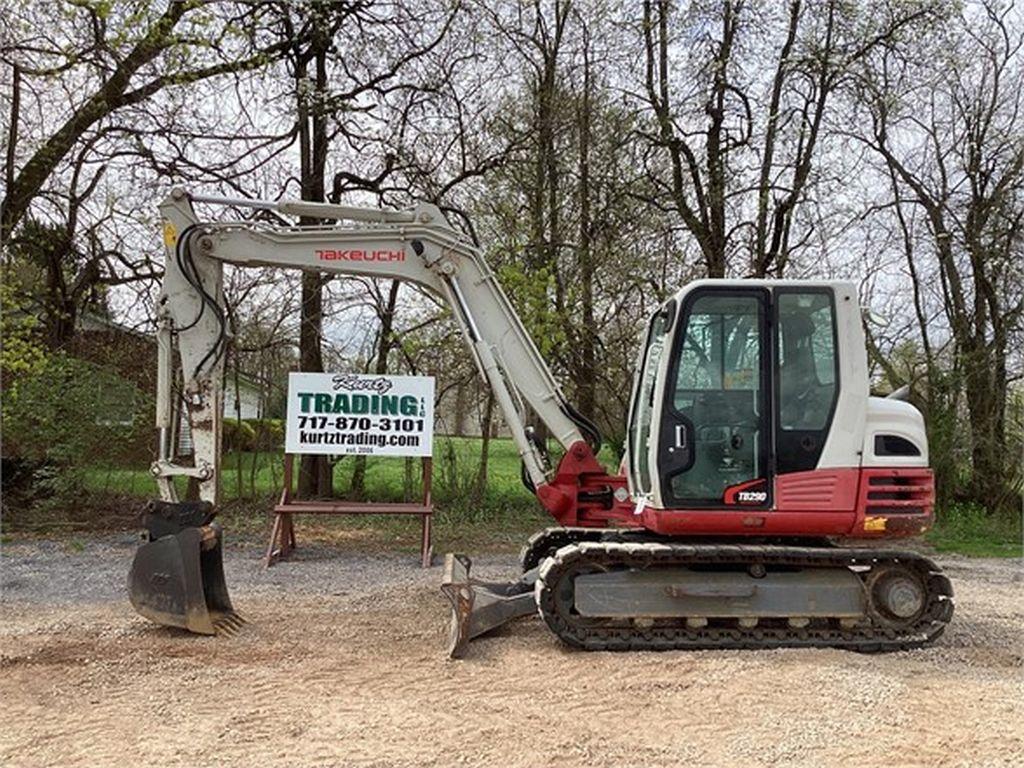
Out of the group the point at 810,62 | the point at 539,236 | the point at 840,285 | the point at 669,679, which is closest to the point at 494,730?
the point at 669,679

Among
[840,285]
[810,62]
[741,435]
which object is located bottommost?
[741,435]

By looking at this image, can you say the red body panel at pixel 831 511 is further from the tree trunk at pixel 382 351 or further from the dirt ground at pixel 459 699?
the tree trunk at pixel 382 351

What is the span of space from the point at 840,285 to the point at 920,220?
10.8 meters

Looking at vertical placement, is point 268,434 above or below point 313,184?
below

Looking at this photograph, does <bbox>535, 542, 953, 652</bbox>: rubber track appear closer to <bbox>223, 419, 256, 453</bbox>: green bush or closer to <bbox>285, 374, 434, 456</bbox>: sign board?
<bbox>285, 374, 434, 456</bbox>: sign board

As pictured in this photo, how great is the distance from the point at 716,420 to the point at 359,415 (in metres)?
4.80

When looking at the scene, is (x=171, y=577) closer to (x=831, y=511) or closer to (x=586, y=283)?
(x=831, y=511)

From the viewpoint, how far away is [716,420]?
5668mm

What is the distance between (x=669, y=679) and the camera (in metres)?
4.81

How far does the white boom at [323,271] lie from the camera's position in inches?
243

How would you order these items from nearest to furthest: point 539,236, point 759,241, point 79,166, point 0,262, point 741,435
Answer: point 741,435, point 0,262, point 79,166, point 539,236, point 759,241

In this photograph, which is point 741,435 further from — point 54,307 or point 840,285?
point 54,307

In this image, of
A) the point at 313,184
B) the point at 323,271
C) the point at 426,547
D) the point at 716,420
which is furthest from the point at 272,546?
the point at 313,184

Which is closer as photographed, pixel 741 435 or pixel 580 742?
pixel 580 742
